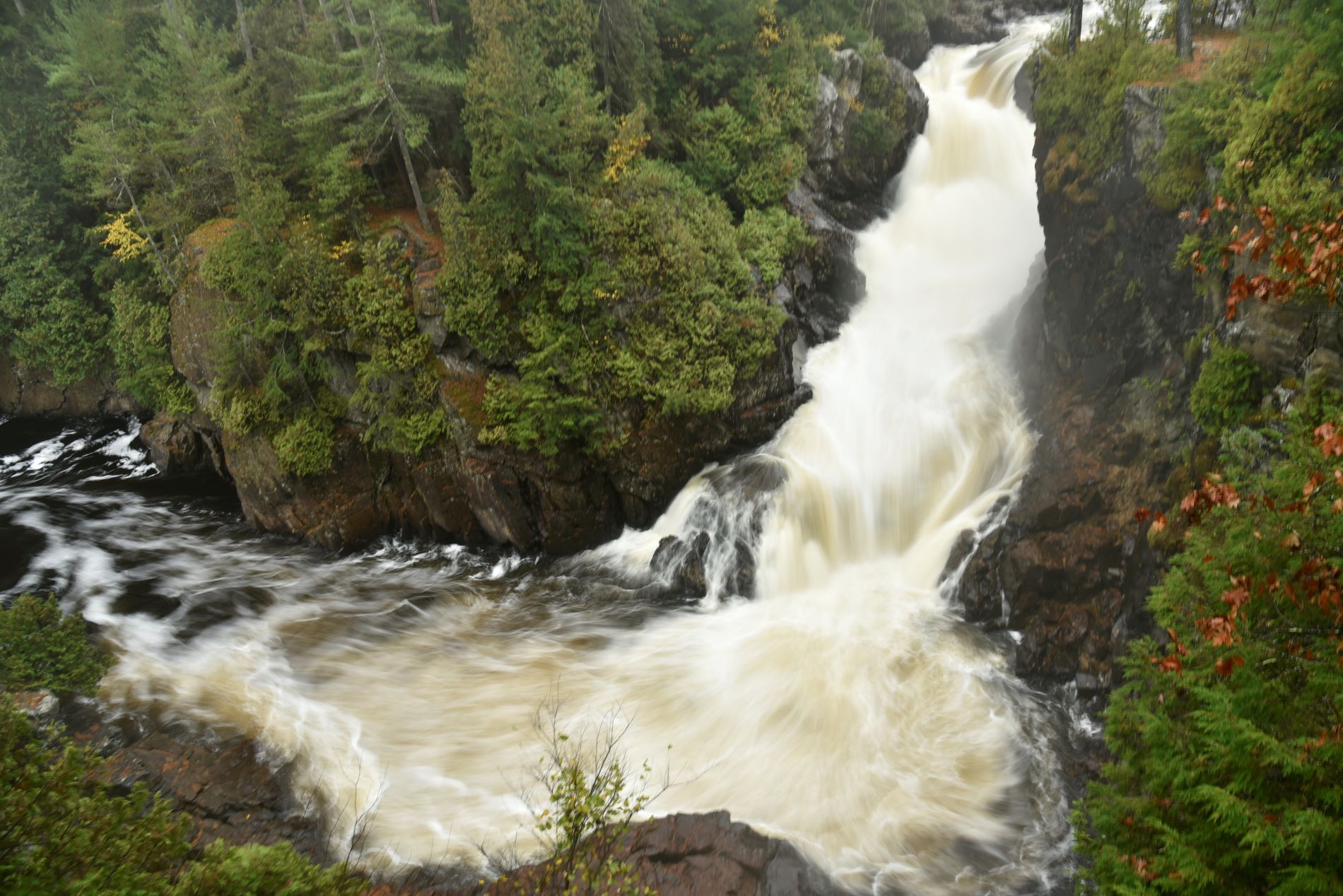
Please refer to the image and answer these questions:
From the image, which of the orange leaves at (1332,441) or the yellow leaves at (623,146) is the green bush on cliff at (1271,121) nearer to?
the orange leaves at (1332,441)

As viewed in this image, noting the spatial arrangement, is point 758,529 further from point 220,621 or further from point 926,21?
point 926,21

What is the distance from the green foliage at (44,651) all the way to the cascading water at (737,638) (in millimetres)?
828

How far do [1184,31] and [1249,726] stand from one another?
611 inches

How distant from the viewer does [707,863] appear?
916cm

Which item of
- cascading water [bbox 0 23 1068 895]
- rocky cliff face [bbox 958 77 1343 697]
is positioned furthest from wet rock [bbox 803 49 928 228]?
rocky cliff face [bbox 958 77 1343 697]

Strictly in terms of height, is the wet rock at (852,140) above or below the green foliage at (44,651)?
above

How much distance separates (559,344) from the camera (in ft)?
53.6

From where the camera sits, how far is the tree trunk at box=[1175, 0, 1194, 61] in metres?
14.0

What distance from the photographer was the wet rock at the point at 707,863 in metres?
8.84

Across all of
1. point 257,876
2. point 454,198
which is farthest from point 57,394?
point 257,876

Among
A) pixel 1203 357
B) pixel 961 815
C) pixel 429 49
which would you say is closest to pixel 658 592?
pixel 961 815

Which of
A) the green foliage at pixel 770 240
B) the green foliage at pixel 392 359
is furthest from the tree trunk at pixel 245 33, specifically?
the green foliage at pixel 770 240

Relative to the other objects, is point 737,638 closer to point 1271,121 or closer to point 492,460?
point 492,460

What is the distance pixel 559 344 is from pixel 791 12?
15.7 metres
